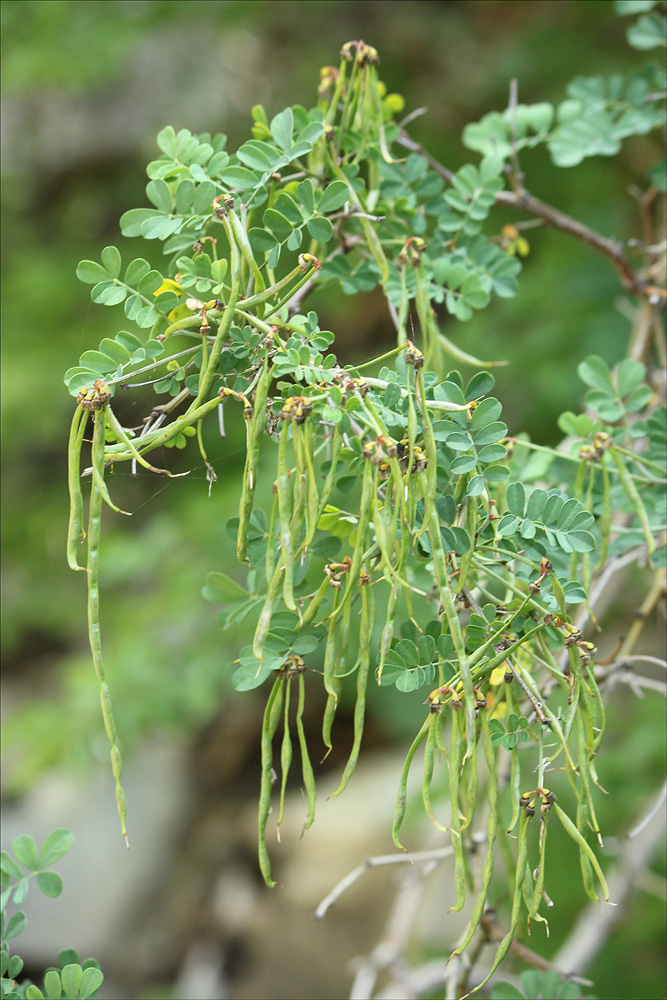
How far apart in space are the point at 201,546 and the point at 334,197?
1.12 m

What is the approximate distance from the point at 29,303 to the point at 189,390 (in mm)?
1573

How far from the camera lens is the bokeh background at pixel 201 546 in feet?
4.52

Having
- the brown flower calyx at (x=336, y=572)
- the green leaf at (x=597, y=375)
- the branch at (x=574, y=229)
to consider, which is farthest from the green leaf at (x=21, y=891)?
the branch at (x=574, y=229)

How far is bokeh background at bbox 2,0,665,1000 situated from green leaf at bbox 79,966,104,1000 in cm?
82

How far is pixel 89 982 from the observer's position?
44cm

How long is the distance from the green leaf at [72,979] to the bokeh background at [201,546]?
2.72 ft

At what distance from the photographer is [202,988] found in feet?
5.51

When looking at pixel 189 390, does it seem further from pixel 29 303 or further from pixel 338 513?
pixel 29 303

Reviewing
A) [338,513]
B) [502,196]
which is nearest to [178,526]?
[502,196]

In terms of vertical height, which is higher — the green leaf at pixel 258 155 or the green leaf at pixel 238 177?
the green leaf at pixel 258 155

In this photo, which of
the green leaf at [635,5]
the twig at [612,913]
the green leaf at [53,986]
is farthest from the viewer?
the twig at [612,913]

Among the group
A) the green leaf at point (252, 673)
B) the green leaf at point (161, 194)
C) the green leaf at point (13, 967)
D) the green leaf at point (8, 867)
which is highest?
the green leaf at point (161, 194)

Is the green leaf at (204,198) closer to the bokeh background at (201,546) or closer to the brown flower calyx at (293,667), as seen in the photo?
the brown flower calyx at (293,667)

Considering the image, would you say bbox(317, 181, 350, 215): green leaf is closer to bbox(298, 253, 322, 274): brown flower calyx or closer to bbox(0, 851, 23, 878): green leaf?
bbox(298, 253, 322, 274): brown flower calyx
